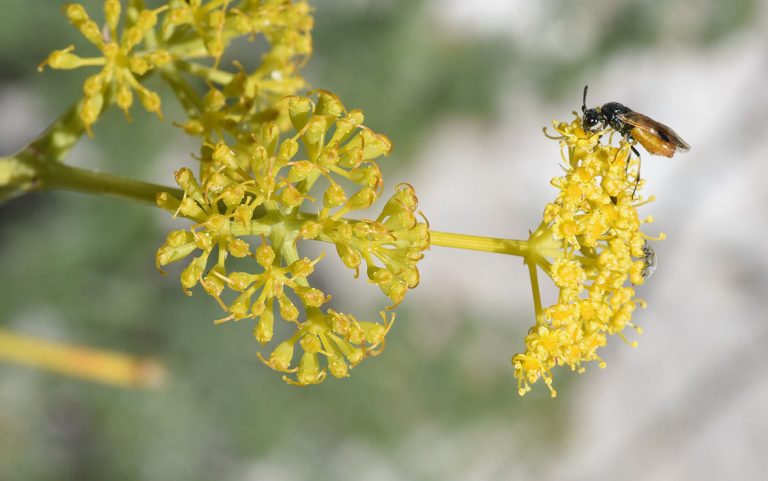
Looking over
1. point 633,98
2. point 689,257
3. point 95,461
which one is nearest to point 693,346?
point 689,257

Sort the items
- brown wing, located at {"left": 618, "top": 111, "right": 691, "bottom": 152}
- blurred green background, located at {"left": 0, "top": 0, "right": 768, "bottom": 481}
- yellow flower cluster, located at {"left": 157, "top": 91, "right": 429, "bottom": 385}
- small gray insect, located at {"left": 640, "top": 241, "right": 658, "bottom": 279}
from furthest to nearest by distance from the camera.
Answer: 1. blurred green background, located at {"left": 0, "top": 0, "right": 768, "bottom": 481}
2. brown wing, located at {"left": 618, "top": 111, "right": 691, "bottom": 152}
3. small gray insect, located at {"left": 640, "top": 241, "right": 658, "bottom": 279}
4. yellow flower cluster, located at {"left": 157, "top": 91, "right": 429, "bottom": 385}

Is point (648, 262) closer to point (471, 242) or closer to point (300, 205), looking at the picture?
point (471, 242)

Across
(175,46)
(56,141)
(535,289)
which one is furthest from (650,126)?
(56,141)

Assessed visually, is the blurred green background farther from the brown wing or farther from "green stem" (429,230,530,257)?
"green stem" (429,230,530,257)

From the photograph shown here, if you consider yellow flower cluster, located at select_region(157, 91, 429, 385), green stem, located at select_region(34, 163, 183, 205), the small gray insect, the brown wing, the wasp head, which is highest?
the brown wing

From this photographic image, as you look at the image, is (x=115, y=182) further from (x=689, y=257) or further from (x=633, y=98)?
(x=689, y=257)

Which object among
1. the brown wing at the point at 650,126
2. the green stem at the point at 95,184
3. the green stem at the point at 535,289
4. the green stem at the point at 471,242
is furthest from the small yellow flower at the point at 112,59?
the brown wing at the point at 650,126

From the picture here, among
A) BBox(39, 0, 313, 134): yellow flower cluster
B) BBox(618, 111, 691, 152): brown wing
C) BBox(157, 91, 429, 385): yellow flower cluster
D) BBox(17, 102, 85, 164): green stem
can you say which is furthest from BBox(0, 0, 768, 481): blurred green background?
BBox(618, 111, 691, 152): brown wing
